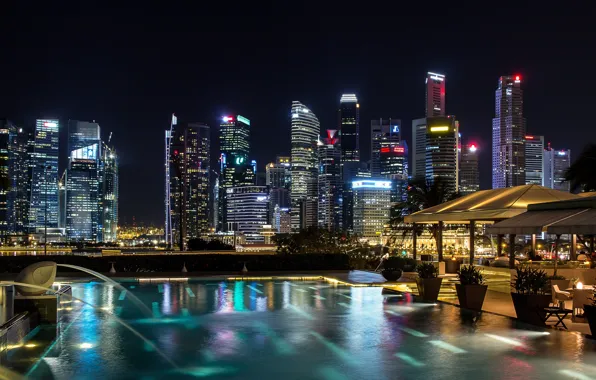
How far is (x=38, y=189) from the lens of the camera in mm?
199875

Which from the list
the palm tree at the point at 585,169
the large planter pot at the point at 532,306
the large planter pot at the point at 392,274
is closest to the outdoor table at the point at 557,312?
the large planter pot at the point at 532,306

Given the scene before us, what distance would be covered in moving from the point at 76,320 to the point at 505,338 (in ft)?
30.3

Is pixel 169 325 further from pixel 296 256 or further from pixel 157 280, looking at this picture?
pixel 296 256

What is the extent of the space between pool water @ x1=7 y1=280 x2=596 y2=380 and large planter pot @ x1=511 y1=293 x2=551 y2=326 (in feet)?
1.28

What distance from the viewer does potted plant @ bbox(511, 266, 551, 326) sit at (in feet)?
41.8

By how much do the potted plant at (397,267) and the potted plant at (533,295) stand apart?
37.5ft

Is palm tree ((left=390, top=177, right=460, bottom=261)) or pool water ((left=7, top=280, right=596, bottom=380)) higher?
palm tree ((left=390, top=177, right=460, bottom=261))

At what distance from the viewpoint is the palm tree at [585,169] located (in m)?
25.8

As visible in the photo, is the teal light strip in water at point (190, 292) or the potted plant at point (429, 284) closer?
the potted plant at point (429, 284)

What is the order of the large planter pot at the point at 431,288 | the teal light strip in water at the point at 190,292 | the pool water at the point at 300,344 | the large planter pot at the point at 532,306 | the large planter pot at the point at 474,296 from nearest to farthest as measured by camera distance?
the pool water at the point at 300,344 < the large planter pot at the point at 532,306 < the large planter pot at the point at 474,296 < the large planter pot at the point at 431,288 < the teal light strip in water at the point at 190,292

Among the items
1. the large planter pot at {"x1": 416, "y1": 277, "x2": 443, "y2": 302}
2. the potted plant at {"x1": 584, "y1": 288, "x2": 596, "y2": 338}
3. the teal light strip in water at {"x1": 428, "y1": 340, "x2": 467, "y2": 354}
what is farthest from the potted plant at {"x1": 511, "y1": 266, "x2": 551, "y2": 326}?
the large planter pot at {"x1": 416, "y1": 277, "x2": 443, "y2": 302}

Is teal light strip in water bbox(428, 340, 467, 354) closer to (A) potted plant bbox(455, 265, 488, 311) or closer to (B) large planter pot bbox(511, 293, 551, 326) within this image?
(B) large planter pot bbox(511, 293, 551, 326)

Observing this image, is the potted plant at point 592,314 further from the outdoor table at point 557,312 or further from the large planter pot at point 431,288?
the large planter pot at point 431,288

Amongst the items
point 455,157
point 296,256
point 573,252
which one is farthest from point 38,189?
point 573,252
